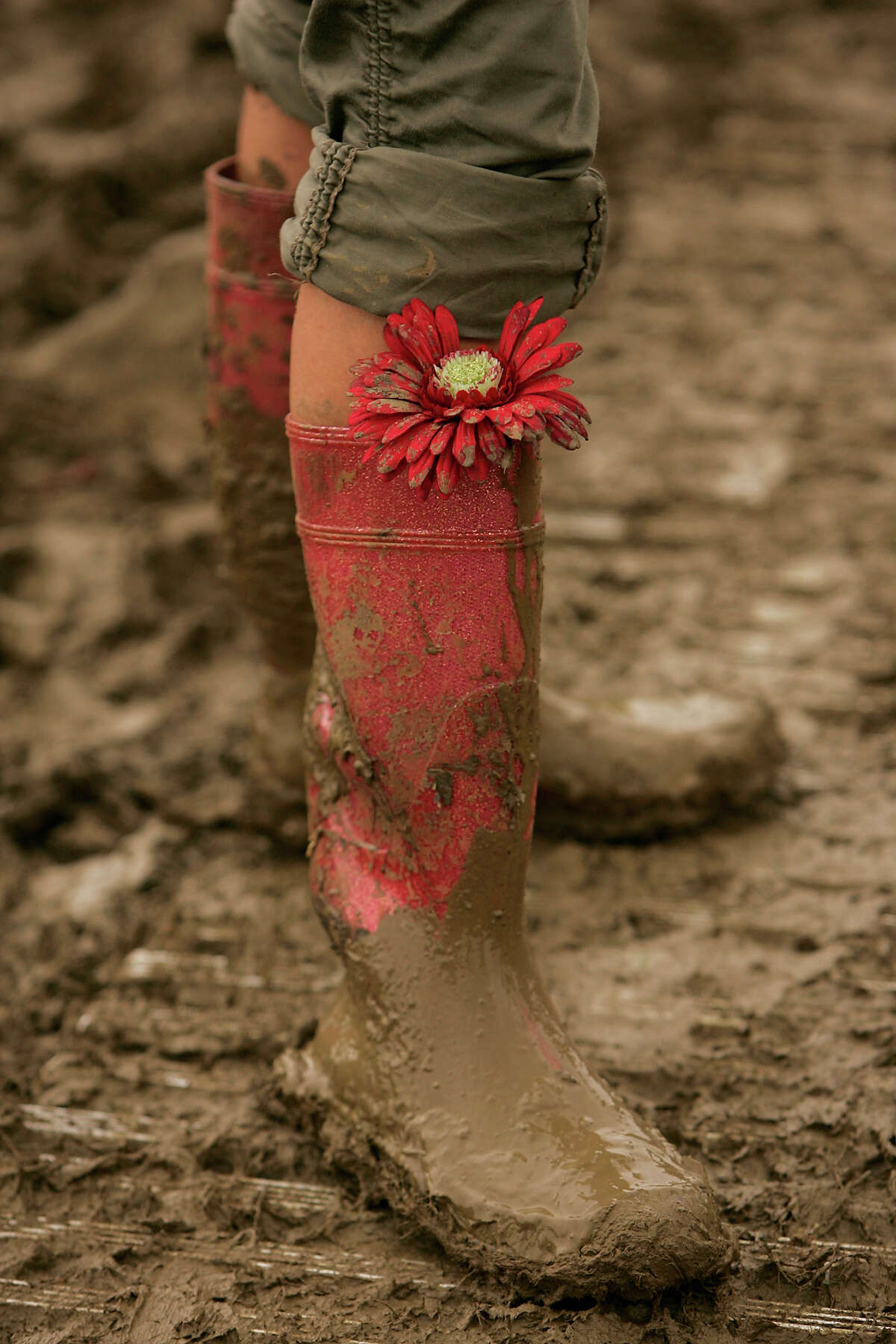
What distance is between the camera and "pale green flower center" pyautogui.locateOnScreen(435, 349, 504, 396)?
107 centimetres

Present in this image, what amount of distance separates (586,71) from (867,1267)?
1.08m

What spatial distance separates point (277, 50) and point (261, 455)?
0.46m

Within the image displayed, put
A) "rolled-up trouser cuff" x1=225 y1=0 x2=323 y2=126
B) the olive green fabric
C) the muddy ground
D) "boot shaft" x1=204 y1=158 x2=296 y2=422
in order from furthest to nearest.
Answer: "boot shaft" x1=204 y1=158 x2=296 y2=422
"rolled-up trouser cuff" x1=225 y1=0 x2=323 y2=126
the muddy ground
the olive green fabric

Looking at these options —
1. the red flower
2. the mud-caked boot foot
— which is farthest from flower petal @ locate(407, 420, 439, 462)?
the mud-caked boot foot

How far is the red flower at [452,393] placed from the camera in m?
1.07

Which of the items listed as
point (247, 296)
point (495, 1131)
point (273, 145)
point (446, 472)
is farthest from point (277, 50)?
point (495, 1131)

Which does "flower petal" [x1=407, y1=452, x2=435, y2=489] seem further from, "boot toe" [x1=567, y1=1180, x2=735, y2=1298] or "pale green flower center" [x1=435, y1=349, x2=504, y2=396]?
"boot toe" [x1=567, y1=1180, x2=735, y2=1298]

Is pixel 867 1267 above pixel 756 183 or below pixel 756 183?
below

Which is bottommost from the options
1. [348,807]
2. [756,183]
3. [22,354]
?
[348,807]

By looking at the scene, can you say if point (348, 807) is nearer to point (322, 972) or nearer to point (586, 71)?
point (322, 972)

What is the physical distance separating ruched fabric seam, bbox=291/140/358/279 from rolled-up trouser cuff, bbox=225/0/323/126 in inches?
14.8

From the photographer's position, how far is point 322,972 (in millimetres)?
1557

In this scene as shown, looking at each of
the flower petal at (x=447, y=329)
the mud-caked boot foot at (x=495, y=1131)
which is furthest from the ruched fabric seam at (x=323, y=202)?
the mud-caked boot foot at (x=495, y=1131)

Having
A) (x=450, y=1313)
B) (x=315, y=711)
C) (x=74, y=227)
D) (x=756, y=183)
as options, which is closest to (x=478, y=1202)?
(x=450, y=1313)
